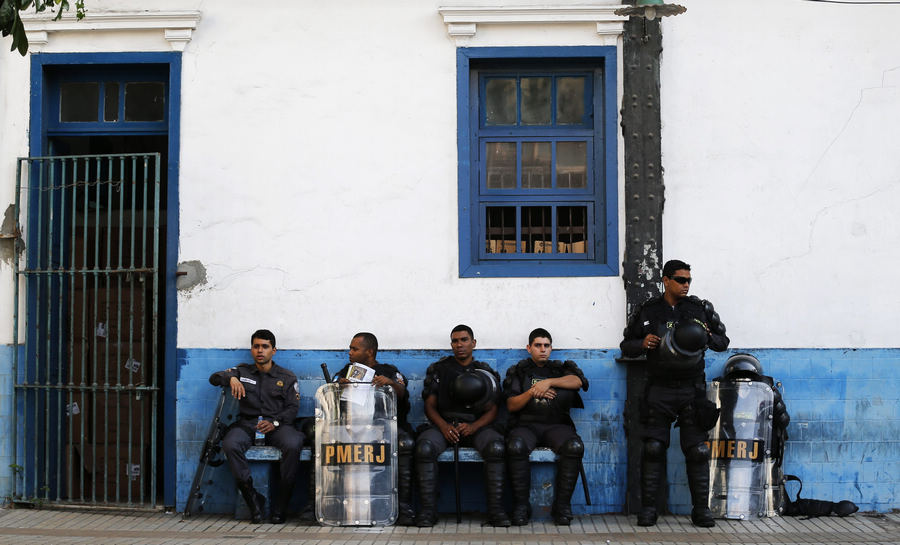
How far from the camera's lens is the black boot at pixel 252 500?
801 cm

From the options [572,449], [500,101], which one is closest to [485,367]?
[572,449]

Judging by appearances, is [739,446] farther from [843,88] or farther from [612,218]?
[843,88]

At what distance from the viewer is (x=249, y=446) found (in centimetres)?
807

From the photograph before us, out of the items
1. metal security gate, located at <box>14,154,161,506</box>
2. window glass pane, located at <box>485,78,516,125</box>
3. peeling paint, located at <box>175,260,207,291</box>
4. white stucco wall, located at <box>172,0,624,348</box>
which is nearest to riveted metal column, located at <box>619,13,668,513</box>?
white stucco wall, located at <box>172,0,624,348</box>

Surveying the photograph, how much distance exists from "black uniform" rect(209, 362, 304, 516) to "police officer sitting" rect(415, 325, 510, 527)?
1.01 m

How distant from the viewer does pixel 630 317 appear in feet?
27.7

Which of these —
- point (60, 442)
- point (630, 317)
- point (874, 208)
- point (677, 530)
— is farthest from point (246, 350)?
point (874, 208)

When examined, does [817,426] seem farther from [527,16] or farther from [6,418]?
[6,418]

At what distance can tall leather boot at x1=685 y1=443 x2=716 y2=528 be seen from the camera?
7.79 meters

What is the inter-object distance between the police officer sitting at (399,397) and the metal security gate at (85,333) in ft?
5.57

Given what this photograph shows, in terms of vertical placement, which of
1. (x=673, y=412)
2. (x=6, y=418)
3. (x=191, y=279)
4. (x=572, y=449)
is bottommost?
(x=572, y=449)

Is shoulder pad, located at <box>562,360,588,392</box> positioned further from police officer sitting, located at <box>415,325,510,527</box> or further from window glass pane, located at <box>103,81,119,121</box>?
window glass pane, located at <box>103,81,119,121</box>

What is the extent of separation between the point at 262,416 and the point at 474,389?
5.63 feet

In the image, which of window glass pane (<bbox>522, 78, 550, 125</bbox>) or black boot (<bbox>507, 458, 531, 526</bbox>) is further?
window glass pane (<bbox>522, 78, 550, 125</bbox>)
